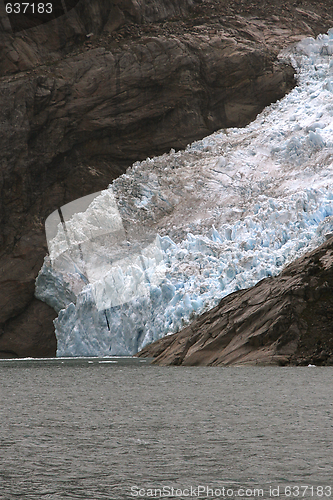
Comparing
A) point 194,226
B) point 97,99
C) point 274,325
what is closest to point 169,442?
point 274,325

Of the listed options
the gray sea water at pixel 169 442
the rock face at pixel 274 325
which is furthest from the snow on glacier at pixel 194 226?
A: the gray sea water at pixel 169 442

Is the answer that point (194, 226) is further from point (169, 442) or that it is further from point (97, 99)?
point (169, 442)

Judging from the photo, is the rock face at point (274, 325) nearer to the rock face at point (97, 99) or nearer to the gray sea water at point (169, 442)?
the gray sea water at point (169, 442)

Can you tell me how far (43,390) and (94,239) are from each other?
21164 mm

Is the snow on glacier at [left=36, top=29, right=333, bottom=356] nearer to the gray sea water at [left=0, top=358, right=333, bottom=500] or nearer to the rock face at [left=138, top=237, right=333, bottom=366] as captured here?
the rock face at [left=138, top=237, right=333, bottom=366]

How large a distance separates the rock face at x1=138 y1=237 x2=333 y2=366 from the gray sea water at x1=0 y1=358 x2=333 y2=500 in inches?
221

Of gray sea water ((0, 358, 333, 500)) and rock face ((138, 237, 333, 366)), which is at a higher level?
gray sea water ((0, 358, 333, 500))

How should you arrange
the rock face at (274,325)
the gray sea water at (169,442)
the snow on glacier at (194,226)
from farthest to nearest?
the snow on glacier at (194,226), the rock face at (274,325), the gray sea water at (169,442)

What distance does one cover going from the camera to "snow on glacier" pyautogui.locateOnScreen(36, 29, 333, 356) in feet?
88.4

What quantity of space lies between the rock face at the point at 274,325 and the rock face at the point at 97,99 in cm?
1639

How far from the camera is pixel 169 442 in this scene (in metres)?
6.98

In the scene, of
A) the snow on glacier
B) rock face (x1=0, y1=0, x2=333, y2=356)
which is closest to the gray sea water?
the snow on glacier

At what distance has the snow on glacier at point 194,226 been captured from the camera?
2695cm

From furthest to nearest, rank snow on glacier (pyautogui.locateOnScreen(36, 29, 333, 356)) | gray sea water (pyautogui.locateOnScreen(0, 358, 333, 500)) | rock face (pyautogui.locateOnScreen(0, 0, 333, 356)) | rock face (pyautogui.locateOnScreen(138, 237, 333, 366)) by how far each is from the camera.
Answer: rock face (pyautogui.locateOnScreen(0, 0, 333, 356))
snow on glacier (pyautogui.locateOnScreen(36, 29, 333, 356))
rock face (pyautogui.locateOnScreen(138, 237, 333, 366))
gray sea water (pyautogui.locateOnScreen(0, 358, 333, 500))
